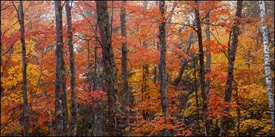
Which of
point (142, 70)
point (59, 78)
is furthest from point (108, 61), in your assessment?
point (142, 70)

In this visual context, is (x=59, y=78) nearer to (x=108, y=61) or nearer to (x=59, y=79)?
(x=59, y=79)

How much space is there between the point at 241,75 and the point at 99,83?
818cm

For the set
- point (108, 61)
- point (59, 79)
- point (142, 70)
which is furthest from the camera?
point (142, 70)

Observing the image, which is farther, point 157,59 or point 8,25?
point 8,25

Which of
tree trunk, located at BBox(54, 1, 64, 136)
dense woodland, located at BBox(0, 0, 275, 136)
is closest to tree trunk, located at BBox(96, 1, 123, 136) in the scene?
dense woodland, located at BBox(0, 0, 275, 136)

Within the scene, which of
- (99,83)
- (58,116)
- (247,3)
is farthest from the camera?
(247,3)

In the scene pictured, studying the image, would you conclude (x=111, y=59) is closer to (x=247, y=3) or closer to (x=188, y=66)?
(x=188, y=66)

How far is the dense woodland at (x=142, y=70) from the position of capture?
571 cm

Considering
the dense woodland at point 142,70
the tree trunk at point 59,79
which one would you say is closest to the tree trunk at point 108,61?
the dense woodland at point 142,70

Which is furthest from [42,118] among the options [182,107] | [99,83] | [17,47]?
[182,107]

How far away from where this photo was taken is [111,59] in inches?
177

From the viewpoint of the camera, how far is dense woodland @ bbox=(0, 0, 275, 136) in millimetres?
5707

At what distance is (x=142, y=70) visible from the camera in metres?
14.1

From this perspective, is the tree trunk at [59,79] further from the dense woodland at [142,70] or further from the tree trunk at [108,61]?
the tree trunk at [108,61]
